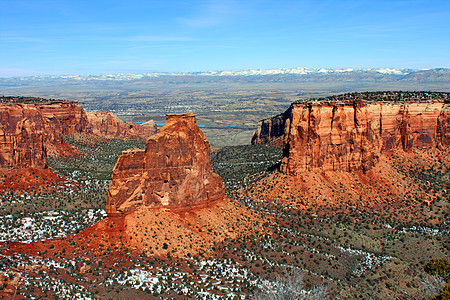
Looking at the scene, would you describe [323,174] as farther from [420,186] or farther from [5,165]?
[5,165]

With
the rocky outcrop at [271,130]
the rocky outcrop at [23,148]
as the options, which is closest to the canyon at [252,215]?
the rocky outcrop at [23,148]

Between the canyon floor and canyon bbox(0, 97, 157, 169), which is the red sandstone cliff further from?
canyon bbox(0, 97, 157, 169)

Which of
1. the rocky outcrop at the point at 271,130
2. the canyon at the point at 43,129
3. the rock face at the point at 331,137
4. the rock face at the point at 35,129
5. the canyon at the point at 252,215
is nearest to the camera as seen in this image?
the canyon at the point at 252,215

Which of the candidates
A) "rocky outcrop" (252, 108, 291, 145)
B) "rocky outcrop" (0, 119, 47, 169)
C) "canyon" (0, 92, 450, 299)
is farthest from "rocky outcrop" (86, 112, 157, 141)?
"rocky outcrop" (0, 119, 47, 169)

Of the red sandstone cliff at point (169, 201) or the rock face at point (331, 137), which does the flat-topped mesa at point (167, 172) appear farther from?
the rock face at point (331, 137)

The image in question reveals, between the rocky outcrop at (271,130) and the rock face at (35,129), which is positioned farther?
the rocky outcrop at (271,130)

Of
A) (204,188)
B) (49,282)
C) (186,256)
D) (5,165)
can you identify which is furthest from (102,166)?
(49,282)
